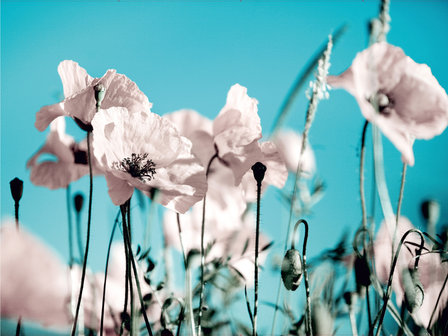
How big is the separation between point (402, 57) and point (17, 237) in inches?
14.6

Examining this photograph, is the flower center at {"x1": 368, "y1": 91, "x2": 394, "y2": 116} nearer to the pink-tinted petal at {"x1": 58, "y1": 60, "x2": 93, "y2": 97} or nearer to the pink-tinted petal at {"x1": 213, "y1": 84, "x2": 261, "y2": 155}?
the pink-tinted petal at {"x1": 213, "y1": 84, "x2": 261, "y2": 155}

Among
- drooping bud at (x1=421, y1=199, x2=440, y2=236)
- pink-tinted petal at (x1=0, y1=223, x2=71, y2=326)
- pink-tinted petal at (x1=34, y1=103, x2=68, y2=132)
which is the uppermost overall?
pink-tinted petal at (x1=34, y1=103, x2=68, y2=132)

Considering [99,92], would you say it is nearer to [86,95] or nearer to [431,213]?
[86,95]

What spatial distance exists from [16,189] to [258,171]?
228 mm

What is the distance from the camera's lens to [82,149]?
0.60m

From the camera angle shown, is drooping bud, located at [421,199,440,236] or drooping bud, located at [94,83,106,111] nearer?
drooping bud, located at [94,83,106,111]

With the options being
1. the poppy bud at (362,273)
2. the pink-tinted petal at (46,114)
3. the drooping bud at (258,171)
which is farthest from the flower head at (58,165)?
the poppy bud at (362,273)

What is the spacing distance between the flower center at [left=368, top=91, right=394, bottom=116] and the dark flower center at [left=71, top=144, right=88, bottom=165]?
0.36m

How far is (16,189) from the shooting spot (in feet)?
1.43

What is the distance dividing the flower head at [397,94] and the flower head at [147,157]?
16cm

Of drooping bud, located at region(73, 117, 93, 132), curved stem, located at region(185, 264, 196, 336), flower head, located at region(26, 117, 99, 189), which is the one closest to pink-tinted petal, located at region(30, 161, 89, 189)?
flower head, located at region(26, 117, 99, 189)

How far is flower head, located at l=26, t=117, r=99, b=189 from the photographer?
1.90 ft

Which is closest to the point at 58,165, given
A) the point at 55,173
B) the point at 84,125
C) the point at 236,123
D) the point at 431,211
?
the point at 55,173

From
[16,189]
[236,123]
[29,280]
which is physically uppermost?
[236,123]
